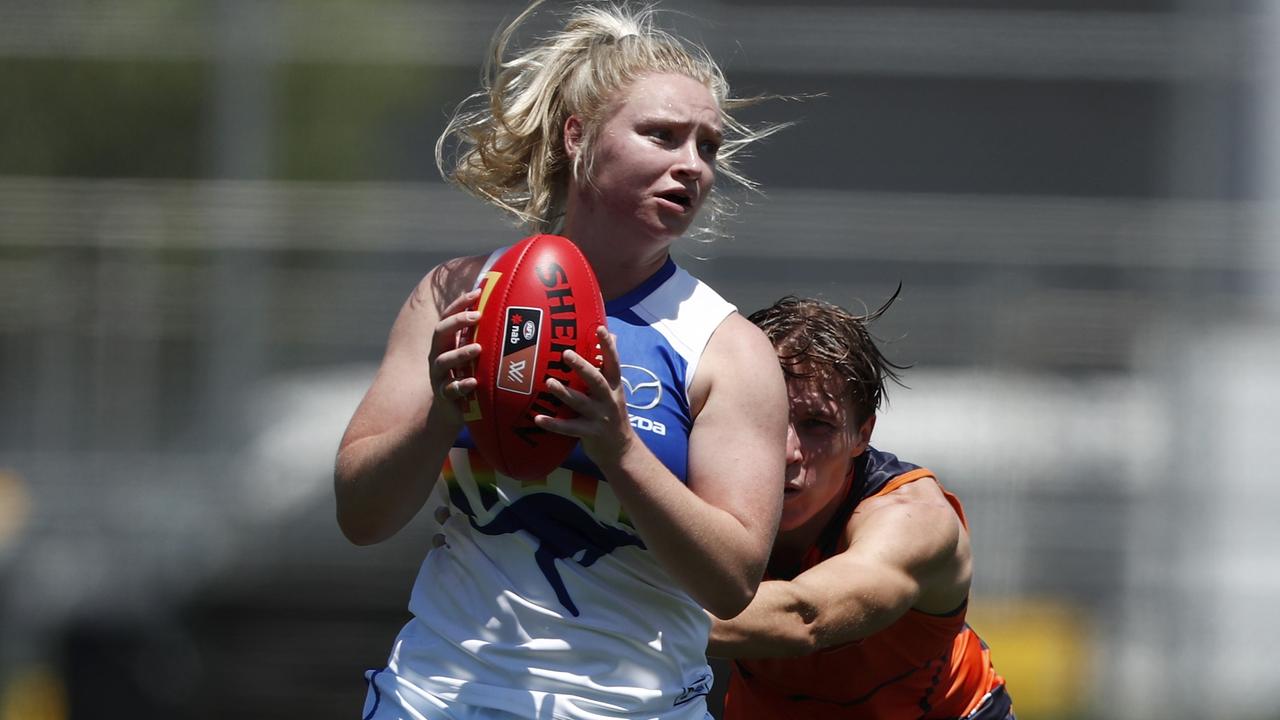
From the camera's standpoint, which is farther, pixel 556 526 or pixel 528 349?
pixel 556 526

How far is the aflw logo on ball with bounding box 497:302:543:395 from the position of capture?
2098mm

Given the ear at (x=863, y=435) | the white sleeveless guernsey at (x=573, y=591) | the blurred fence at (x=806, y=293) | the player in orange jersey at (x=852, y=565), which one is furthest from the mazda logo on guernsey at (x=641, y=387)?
the blurred fence at (x=806, y=293)

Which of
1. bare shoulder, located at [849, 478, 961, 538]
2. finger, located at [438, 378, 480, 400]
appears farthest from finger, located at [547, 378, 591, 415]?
bare shoulder, located at [849, 478, 961, 538]

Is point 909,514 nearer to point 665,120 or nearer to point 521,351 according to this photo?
point 665,120

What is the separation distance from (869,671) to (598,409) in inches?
54.1

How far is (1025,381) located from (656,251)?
721 cm

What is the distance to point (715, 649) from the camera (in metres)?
2.78

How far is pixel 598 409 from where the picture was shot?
2.07 m

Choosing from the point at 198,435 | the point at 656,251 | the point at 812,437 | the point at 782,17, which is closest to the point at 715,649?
the point at 812,437

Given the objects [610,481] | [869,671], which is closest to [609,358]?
[610,481]

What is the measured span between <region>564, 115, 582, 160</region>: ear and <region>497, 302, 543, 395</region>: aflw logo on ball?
0.46m

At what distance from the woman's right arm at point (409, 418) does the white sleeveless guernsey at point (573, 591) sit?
12cm

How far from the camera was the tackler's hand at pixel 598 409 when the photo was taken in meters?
2.06

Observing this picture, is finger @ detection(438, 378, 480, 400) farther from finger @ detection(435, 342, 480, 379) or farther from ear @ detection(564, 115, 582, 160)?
ear @ detection(564, 115, 582, 160)
